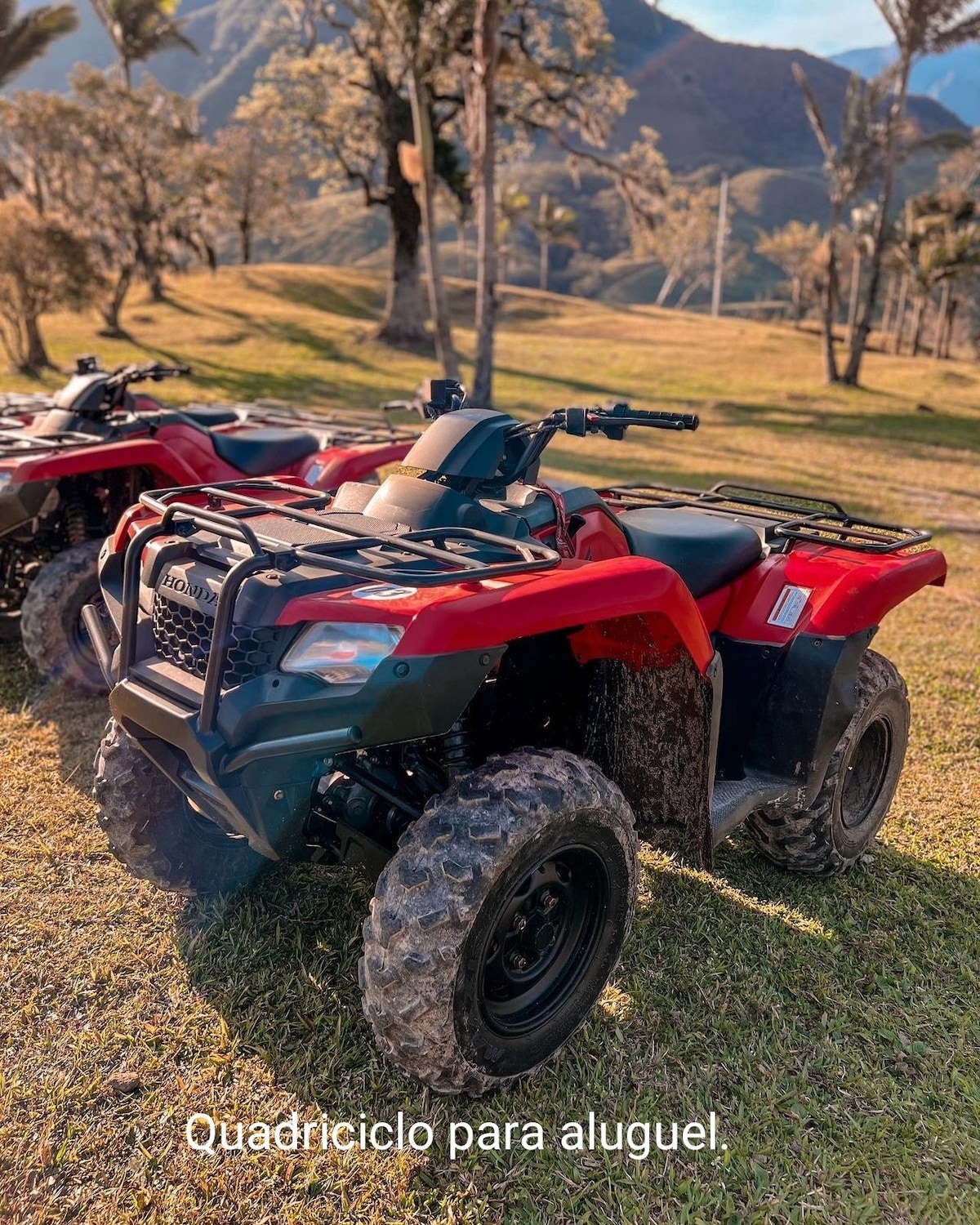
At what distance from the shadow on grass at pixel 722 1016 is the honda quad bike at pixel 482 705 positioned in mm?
159

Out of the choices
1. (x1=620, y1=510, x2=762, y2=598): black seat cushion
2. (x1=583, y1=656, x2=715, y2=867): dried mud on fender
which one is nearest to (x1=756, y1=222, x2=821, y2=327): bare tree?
(x1=620, y1=510, x2=762, y2=598): black seat cushion

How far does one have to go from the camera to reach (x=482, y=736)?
2758 millimetres

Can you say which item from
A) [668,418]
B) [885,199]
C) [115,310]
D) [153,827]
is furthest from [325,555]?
[115,310]

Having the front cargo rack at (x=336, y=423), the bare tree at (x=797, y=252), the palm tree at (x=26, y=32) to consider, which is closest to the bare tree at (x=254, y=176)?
the palm tree at (x=26, y=32)

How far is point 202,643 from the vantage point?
2.27 meters

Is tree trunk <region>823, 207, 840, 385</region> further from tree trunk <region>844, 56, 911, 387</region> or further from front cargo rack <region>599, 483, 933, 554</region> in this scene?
front cargo rack <region>599, 483, 933, 554</region>

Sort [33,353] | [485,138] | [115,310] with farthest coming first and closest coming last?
[115,310]
[33,353]
[485,138]

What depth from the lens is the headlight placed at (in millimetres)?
2021

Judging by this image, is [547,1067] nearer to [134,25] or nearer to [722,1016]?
[722,1016]

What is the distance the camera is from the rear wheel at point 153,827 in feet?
9.29

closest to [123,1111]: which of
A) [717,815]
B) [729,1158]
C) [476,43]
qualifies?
[729,1158]

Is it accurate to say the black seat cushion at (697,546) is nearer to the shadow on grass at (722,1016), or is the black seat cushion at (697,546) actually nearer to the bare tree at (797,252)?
the shadow on grass at (722,1016)

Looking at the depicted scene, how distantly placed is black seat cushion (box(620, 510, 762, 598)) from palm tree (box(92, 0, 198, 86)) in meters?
27.2

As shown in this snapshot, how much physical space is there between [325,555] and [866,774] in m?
2.47
